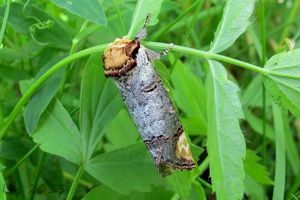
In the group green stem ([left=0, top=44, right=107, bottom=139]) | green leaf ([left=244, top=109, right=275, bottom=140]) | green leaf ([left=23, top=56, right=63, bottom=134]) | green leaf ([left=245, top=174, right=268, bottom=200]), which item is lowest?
green leaf ([left=245, top=174, right=268, bottom=200])

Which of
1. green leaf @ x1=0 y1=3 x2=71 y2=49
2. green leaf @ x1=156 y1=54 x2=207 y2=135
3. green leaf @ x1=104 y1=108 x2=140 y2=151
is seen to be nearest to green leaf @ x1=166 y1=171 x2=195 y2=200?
green leaf @ x1=156 y1=54 x2=207 y2=135

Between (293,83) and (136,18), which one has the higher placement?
(136,18)

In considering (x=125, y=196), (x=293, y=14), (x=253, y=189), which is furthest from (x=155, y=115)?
(x=293, y=14)

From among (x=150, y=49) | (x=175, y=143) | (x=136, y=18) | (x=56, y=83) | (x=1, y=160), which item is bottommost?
(x=1, y=160)

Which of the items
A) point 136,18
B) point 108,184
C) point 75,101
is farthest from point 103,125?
point 75,101

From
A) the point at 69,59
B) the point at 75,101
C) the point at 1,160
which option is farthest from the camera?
the point at 75,101

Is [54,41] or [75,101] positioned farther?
[75,101]

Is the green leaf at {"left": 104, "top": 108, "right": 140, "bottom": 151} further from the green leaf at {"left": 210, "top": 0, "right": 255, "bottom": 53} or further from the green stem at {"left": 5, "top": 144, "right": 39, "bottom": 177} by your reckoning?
the green leaf at {"left": 210, "top": 0, "right": 255, "bottom": 53}

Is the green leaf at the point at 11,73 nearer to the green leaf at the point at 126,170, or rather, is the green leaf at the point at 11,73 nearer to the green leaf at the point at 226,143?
the green leaf at the point at 126,170

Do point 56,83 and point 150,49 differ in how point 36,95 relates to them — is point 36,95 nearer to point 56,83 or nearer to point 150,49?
point 56,83
